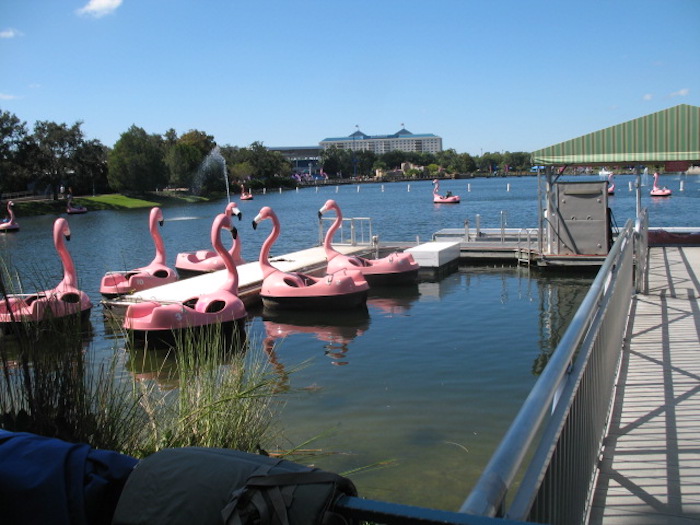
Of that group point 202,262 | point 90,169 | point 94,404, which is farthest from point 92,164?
point 94,404

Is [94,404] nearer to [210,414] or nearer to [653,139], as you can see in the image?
[210,414]

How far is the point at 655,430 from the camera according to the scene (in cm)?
485

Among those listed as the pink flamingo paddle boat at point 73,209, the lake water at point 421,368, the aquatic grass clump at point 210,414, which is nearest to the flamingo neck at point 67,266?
the lake water at point 421,368

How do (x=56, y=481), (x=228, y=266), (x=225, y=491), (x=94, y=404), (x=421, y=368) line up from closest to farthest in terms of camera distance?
(x=225, y=491), (x=56, y=481), (x=94, y=404), (x=421, y=368), (x=228, y=266)

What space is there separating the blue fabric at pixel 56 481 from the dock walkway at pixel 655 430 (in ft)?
8.54

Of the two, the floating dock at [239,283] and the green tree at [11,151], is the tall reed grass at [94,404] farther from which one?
the green tree at [11,151]

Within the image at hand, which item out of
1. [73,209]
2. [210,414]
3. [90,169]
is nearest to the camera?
[210,414]

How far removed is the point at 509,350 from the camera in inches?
463

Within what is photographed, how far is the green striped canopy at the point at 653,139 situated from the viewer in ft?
39.7

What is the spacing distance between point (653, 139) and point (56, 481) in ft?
40.8

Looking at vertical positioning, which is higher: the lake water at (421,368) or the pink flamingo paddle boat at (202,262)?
the pink flamingo paddle boat at (202,262)

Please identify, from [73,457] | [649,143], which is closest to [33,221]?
[649,143]

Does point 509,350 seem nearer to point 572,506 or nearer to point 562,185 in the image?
point 562,185

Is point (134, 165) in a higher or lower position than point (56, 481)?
higher
